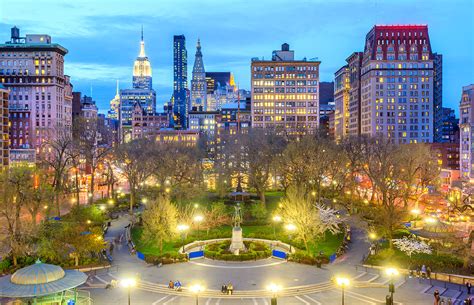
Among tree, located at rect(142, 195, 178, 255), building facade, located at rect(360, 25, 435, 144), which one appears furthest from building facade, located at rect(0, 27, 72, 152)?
tree, located at rect(142, 195, 178, 255)

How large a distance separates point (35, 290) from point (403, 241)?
3880 cm

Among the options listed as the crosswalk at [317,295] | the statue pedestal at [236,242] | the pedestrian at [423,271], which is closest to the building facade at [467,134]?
the pedestrian at [423,271]

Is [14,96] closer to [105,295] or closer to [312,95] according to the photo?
[312,95]

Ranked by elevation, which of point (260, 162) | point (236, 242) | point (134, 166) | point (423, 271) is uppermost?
point (260, 162)

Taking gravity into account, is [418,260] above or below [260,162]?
below

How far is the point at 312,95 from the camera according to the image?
18262cm

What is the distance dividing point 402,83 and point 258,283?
139m

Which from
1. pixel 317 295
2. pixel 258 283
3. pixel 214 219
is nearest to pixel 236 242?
pixel 258 283

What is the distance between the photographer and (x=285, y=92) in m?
183

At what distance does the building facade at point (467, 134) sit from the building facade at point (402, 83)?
38.9 m

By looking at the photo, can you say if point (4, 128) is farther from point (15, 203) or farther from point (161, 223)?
point (161, 223)

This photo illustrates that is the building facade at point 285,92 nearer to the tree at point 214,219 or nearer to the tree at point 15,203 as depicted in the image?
the tree at point 214,219

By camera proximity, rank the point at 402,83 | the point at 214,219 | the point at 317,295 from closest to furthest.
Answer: the point at 317,295 → the point at 214,219 → the point at 402,83

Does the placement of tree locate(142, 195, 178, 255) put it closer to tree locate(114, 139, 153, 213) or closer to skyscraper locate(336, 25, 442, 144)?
tree locate(114, 139, 153, 213)
